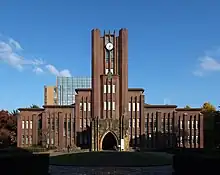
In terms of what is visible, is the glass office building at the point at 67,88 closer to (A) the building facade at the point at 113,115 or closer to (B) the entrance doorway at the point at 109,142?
(A) the building facade at the point at 113,115

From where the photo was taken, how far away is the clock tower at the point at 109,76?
7662 cm

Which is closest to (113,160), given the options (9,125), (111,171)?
(111,171)

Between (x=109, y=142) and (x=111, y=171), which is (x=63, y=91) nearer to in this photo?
(x=109, y=142)

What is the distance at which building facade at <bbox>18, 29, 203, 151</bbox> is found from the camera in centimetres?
7675

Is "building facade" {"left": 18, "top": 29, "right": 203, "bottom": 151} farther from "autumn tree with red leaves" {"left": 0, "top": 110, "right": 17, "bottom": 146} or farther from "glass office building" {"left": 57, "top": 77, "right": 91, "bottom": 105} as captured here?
"glass office building" {"left": 57, "top": 77, "right": 91, "bottom": 105}

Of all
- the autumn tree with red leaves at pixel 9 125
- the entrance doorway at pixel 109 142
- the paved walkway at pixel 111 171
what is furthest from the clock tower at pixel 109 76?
the paved walkway at pixel 111 171

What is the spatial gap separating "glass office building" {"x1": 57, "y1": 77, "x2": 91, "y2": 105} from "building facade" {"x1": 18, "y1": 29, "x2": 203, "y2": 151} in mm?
95058

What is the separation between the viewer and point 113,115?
76.5 metres

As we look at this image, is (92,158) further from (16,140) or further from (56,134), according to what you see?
(16,140)

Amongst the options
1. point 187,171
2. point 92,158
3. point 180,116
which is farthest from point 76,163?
point 180,116

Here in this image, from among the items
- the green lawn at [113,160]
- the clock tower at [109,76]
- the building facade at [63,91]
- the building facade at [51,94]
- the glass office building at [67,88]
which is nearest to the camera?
the green lawn at [113,160]

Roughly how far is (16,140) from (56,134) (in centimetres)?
1004

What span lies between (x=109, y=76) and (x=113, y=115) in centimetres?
799

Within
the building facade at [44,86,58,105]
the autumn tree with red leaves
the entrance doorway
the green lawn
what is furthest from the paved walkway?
the building facade at [44,86,58,105]
